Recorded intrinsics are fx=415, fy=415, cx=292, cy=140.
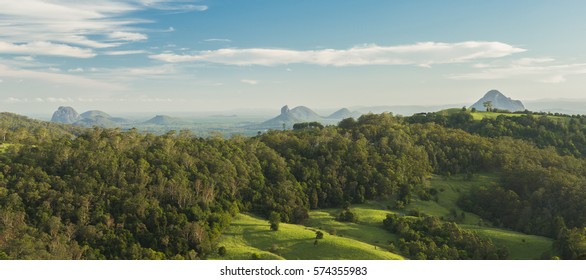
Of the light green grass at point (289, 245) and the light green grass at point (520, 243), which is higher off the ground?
the light green grass at point (289, 245)

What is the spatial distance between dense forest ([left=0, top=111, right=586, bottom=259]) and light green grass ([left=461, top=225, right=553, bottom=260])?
15.6ft

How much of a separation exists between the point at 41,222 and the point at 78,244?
28.0 feet

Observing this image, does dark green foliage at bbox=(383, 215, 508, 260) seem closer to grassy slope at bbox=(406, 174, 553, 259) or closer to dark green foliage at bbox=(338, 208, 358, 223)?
grassy slope at bbox=(406, 174, 553, 259)

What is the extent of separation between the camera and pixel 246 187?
97.4 metres

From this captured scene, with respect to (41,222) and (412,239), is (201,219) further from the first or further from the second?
(412,239)

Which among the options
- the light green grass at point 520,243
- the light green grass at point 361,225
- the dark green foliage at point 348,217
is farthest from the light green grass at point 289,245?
the light green grass at point 520,243

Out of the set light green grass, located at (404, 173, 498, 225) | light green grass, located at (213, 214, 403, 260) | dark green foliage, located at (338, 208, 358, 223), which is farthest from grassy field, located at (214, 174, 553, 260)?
dark green foliage, located at (338, 208, 358, 223)

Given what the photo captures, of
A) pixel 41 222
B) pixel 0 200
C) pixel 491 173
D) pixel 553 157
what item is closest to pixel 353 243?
pixel 41 222

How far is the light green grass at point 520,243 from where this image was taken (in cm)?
7494

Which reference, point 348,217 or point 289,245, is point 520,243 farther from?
point 289,245

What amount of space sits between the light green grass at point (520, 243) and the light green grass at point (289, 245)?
24.3 m

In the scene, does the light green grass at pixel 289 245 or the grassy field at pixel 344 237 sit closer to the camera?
the light green grass at pixel 289 245

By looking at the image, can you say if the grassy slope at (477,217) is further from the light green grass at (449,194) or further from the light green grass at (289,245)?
the light green grass at (289,245)

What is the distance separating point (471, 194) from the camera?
11150cm
